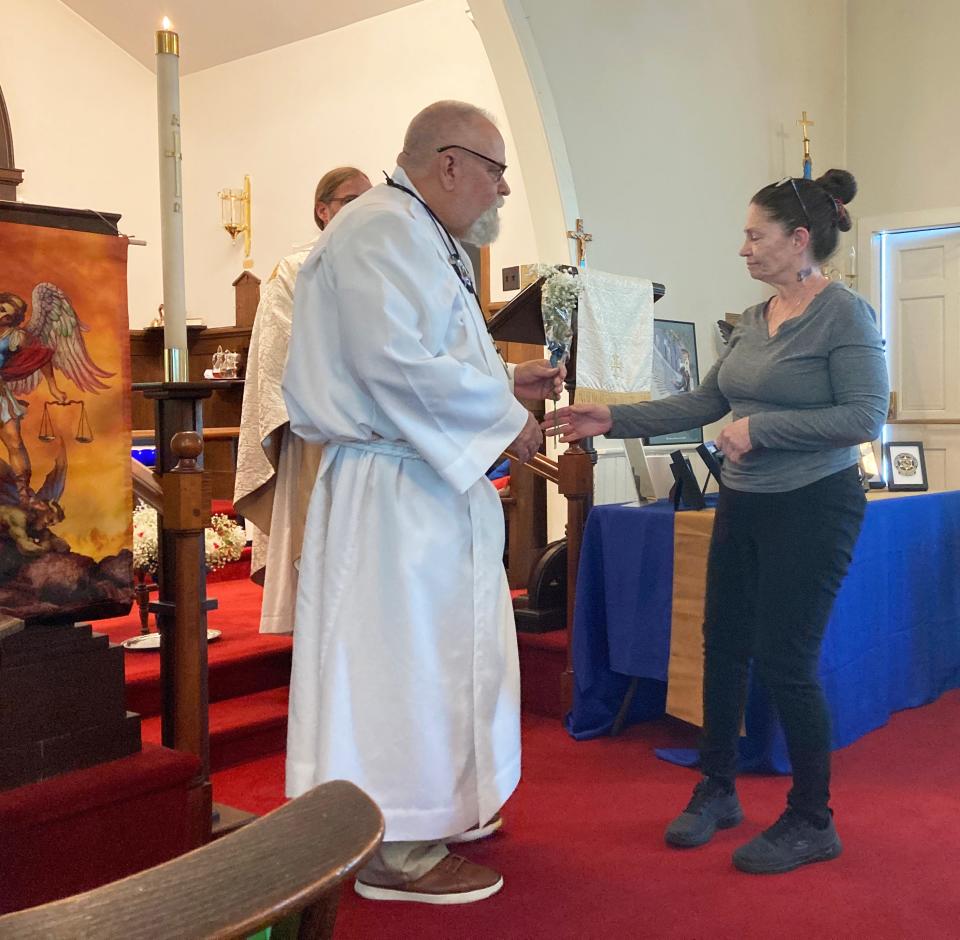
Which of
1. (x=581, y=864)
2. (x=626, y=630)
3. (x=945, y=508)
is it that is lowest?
(x=581, y=864)

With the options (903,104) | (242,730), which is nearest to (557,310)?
(242,730)

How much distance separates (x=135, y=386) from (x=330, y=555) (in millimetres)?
668

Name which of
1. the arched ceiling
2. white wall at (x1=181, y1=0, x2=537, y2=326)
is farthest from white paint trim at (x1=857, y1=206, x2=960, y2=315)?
the arched ceiling

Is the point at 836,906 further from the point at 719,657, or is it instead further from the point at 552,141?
the point at 552,141

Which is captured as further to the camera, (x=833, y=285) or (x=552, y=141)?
(x=552, y=141)

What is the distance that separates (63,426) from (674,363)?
347cm

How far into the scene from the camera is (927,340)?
6.66 m

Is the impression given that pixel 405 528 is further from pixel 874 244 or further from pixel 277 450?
pixel 874 244

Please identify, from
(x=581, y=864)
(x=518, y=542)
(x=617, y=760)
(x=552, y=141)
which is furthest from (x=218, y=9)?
(x=581, y=864)

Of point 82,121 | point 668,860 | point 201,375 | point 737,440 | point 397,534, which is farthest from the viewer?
point 201,375

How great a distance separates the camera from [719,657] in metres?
2.58

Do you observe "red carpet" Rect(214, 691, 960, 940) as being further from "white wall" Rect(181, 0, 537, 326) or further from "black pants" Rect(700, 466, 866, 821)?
"white wall" Rect(181, 0, 537, 326)

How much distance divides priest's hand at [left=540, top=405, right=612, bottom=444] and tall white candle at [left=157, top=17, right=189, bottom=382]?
937mm

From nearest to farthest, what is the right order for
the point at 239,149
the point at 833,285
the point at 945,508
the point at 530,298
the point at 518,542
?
1. the point at 833,285
2. the point at 530,298
3. the point at 945,508
4. the point at 518,542
5. the point at 239,149
